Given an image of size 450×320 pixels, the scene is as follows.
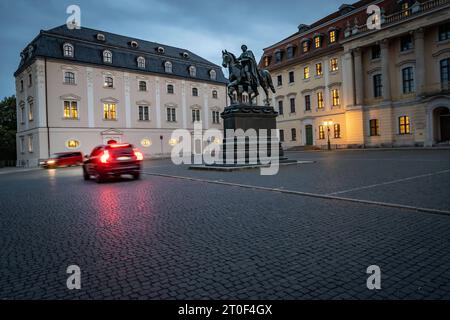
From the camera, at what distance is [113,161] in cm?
1388

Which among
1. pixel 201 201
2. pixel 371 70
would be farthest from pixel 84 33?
pixel 201 201

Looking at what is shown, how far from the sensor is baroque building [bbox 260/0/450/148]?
112ft

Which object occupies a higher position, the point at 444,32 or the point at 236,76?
the point at 444,32

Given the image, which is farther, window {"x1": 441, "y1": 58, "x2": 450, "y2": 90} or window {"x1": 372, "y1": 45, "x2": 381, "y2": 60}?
window {"x1": 372, "y1": 45, "x2": 381, "y2": 60}

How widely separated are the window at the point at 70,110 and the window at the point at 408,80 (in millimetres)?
39333

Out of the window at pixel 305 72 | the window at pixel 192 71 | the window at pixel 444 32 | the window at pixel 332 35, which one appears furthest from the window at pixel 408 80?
the window at pixel 192 71

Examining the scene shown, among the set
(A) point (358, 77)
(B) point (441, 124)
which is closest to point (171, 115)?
(A) point (358, 77)

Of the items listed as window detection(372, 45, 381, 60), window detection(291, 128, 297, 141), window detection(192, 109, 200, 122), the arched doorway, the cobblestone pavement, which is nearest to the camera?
the cobblestone pavement

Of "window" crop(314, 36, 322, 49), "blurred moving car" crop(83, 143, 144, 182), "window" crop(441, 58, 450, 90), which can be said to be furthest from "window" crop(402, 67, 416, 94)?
"blurred moving car" crop(83, 143, 144, 182)

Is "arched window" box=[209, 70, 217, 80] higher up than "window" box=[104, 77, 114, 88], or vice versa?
"arched window" box=[209, 70, 217, 80]

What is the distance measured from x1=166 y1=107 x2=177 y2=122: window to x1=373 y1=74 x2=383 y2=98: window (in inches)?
1106

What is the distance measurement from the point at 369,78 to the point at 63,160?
37146 mm

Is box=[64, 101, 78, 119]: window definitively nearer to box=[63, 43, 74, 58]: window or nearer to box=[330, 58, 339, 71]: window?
box=[63, 43, 74, 58]: window

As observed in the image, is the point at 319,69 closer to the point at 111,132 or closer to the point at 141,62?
the point at 141,62
